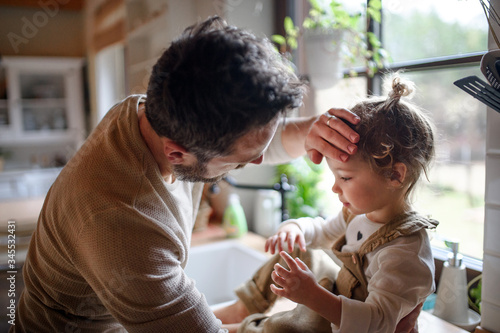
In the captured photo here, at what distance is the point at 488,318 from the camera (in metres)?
0.93

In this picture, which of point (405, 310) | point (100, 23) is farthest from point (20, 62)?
point (405, 310)

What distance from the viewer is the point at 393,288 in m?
0.74

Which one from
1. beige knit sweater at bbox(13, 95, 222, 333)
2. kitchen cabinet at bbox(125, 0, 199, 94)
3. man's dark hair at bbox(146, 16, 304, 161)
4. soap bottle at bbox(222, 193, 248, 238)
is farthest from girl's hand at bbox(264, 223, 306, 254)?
kitchen cabinet at bbox(125, 0, 199, 94)

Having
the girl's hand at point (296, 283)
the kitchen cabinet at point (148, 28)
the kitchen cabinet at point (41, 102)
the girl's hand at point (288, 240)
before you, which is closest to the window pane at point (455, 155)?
the girl's hand at point (288, 240)

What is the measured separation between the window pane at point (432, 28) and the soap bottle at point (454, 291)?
572mm

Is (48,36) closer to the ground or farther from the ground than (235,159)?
farther from the ground

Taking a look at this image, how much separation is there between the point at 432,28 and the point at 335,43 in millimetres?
308

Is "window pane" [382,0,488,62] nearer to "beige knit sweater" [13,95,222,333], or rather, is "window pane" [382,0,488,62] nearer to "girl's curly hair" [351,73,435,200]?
"girl's curly hair" [351,73,435,200]

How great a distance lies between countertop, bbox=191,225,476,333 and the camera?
958 mm

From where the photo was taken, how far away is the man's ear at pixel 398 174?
2.60ft

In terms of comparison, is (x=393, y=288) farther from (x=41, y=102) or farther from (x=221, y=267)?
(x=41, y=102)

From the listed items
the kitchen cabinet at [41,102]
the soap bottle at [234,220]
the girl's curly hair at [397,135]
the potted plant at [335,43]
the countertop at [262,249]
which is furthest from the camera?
the kitchen cabinet at [41,102]

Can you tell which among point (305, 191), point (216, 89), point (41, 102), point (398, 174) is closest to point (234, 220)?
point (305, 191)

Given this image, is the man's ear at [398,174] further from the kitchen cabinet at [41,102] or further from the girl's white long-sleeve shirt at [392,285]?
the kitchen cabinet at [41,102]
